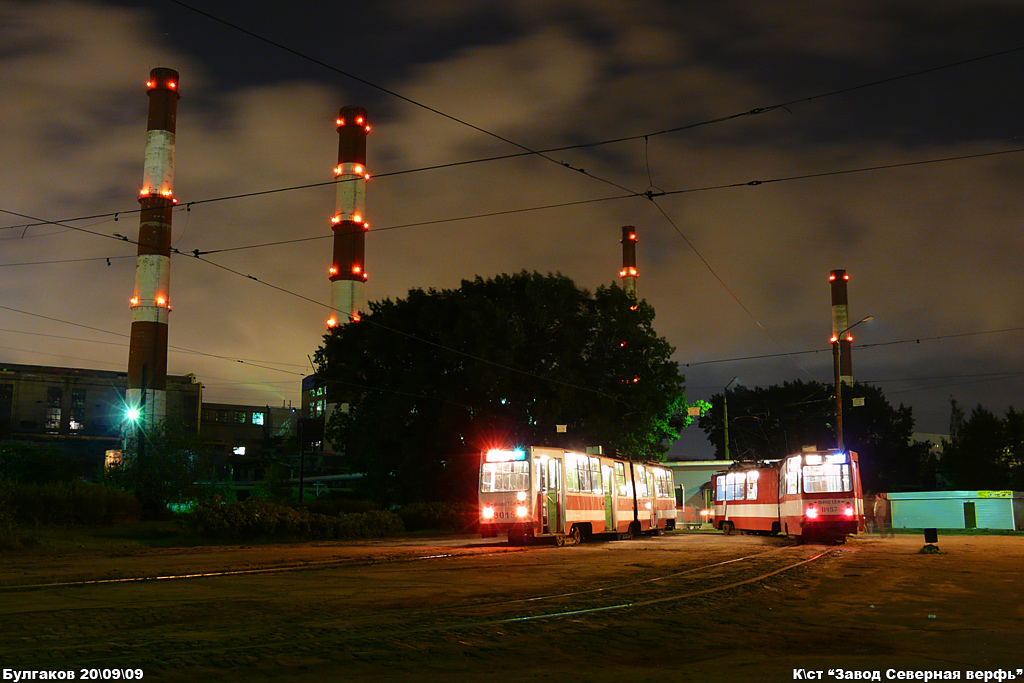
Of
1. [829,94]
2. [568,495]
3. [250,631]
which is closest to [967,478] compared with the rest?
Result: [568,495]

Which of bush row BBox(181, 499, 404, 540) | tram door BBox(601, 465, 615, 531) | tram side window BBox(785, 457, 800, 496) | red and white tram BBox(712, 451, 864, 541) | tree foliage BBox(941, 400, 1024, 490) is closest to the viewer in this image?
red and white tram BBox(712, 451, 864, 541)

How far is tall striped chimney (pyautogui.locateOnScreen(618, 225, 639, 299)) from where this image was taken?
8006 cm

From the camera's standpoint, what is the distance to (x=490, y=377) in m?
45.0

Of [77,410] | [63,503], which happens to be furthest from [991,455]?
[77,410]

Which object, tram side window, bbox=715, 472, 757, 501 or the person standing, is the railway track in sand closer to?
tram side window, bbox=715, 472, 757, 501

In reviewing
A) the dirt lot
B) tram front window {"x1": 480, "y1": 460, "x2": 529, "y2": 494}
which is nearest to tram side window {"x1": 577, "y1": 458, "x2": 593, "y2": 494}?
tram front window {"x1": 480, "y1": 460, "x2": 529, "y2": 494}

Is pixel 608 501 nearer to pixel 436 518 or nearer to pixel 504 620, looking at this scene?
pixel 436 518

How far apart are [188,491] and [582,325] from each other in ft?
71.7

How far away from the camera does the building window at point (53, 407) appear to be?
98125 millimetres

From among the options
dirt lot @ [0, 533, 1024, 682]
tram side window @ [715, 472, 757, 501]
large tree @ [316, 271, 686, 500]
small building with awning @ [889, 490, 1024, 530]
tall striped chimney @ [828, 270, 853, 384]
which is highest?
tall striped chimney @ [828, 270, 853, 384]

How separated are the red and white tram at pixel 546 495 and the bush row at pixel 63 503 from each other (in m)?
15.1

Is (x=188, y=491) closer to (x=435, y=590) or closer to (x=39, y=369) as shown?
(x=435, y=590)

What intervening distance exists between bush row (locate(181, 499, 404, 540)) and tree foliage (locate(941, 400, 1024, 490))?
196ft

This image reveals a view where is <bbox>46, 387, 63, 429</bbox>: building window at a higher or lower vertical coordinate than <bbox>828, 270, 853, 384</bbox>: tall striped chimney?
lower
